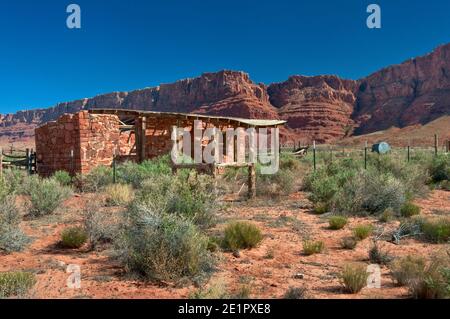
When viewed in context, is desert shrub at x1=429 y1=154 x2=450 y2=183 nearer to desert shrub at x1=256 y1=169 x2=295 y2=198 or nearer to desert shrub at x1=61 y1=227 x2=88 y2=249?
desert shrub at x1=256 y1=169 x2=295 y2=198

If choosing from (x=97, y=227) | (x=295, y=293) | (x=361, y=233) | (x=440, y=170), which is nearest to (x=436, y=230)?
(x=361, y=233)

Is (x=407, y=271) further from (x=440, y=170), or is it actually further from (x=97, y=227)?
(x=440, y=170)

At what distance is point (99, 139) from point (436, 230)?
12.7 metres

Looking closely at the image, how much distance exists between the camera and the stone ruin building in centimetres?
1527

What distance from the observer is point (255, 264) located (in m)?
5.52

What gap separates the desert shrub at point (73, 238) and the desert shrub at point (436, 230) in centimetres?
581

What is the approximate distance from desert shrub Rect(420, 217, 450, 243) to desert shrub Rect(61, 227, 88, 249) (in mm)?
5813

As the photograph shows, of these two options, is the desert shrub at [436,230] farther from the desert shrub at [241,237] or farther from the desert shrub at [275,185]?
the desert shrub at [275,185]

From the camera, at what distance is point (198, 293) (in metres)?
3.90

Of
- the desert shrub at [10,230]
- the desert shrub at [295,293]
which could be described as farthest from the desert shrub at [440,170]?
the desert shrub at [10,230]

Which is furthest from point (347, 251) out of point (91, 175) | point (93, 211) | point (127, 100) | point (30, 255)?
point (127, 100)

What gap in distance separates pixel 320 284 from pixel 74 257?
11.7 feet

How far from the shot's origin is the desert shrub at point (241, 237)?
617cm

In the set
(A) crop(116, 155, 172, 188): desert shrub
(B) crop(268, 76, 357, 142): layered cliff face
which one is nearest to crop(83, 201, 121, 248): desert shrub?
(A) crop(116, 155, 172, 188): desert shrub
